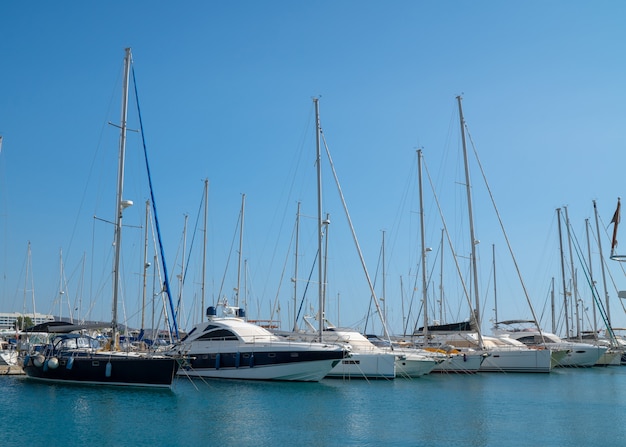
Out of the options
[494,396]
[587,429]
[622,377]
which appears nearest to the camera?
[587,429]

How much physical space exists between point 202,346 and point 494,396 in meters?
16.2

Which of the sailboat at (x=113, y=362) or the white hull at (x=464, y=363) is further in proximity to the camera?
the white hull at (x=464, y=363)

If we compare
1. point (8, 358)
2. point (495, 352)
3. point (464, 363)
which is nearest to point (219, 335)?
point (8, 358)

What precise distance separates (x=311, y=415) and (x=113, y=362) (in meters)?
10.6

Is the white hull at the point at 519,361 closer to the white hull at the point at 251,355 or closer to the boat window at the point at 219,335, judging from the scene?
the white hull at the point at 251,355

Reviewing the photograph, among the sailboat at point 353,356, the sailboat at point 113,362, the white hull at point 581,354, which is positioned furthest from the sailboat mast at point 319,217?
the white hull at point 581,354

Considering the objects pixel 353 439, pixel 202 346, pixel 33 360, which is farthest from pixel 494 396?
pixel 33 360

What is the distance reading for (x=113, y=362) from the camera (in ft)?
95.7

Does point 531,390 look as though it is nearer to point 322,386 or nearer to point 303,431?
point 322,386

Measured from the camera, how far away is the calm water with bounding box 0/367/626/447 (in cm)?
1967

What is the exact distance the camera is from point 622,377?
45.6 meters

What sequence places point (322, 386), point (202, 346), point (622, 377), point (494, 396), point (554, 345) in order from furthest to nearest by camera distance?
point (554, 345) → point (622, 377) → point (202, 346) → point (322, 386) → point (494, 396)

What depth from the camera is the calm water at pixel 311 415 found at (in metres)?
19.7

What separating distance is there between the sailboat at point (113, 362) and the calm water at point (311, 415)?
2.09ft
